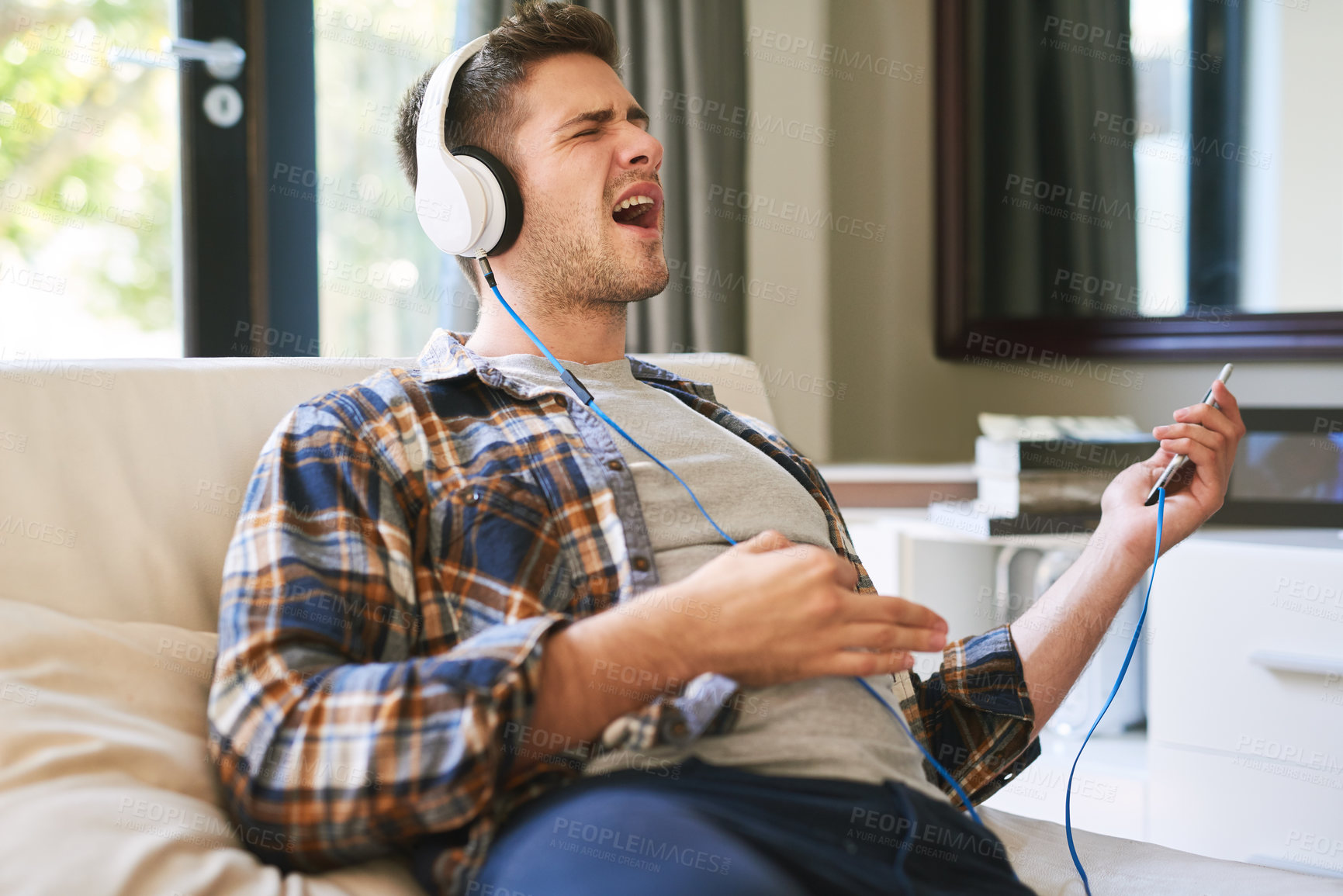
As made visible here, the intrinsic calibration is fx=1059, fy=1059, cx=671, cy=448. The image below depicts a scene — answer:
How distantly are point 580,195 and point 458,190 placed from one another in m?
0.13

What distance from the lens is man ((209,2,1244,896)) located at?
2.16 feet

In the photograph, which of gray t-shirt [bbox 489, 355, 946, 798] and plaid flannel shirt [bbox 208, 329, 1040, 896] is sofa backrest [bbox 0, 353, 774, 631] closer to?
plaid flannel shirt [bbox 208, 329, 1040, 896]

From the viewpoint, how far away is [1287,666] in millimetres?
1365

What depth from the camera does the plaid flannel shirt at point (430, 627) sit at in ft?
2.15

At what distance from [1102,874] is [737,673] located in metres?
0.47

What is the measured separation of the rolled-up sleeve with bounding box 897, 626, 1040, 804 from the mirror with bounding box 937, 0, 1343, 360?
111cm

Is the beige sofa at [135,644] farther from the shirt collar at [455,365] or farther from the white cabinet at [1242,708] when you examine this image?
the white cabinet at [1242,708]

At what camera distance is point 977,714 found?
40.0 inches

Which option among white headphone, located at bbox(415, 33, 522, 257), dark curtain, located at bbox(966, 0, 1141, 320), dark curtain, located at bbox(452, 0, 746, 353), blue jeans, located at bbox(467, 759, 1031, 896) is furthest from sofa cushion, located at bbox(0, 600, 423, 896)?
dark curtain, located at bbox(966, 0, 1141, 320)

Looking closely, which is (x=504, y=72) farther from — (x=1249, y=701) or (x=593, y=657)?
(x=1249, y=701)

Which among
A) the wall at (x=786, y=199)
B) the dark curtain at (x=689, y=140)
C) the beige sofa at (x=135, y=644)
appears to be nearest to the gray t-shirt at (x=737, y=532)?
the beige sofa at (x=135, y=644)

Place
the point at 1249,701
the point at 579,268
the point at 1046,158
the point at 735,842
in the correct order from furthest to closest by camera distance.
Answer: the point at 1046,158, the point at 1249,701, the point at 579,268, the point at 735,842

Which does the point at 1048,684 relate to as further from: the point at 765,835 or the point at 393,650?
the point at 393,650

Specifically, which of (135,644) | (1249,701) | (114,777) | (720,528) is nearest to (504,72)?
(720,528)
